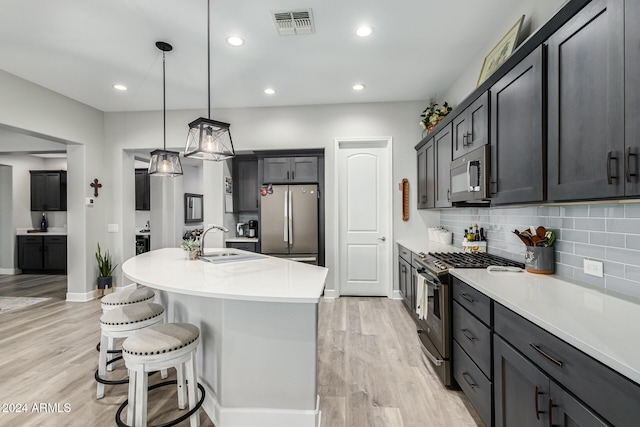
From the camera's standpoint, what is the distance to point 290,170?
180 inches

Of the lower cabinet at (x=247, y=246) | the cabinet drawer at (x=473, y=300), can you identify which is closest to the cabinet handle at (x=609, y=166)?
the cabinet drawer at (x=473, y=300)

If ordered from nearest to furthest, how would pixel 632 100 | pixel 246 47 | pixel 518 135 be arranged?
pixel 632 100
pixel 518 135
pixel 246 47

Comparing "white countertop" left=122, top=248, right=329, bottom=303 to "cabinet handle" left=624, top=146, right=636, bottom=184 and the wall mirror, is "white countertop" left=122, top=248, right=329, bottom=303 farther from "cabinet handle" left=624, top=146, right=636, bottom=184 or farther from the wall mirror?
the wall mirror

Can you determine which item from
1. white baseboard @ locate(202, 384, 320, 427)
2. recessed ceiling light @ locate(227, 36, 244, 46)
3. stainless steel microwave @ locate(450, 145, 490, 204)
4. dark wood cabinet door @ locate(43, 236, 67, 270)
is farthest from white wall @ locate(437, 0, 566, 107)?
dark wood cabinet door @ locate(43, 236, 67, 270)

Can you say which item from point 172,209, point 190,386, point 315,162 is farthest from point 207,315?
point 172,209

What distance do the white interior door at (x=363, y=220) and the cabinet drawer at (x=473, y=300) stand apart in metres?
2.45

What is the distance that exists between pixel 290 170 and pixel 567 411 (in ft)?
13.0

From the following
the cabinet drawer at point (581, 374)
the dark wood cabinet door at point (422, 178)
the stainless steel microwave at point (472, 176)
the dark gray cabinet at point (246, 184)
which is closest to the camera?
the cabinet drawer at point (581, 374)

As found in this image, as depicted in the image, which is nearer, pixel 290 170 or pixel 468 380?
pixel 468 380

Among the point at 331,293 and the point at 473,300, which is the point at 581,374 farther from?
the point at 331,293

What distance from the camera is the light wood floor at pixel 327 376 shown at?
2.04 metres

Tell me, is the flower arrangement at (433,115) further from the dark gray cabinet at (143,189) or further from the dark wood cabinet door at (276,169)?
the dark gray cabinet at (143,189)

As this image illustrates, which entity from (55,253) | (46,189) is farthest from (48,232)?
(46,189)

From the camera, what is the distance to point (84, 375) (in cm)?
254
